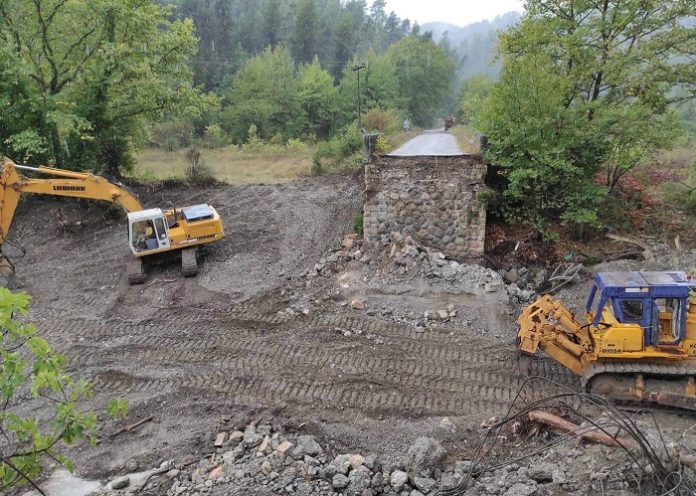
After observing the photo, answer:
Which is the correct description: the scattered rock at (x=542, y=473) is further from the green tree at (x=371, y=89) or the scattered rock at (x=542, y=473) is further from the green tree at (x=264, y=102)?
the green tree at (x=371, y=89)

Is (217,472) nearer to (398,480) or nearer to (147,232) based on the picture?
(398,480)

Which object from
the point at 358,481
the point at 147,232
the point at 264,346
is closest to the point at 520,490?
the point at 358,481

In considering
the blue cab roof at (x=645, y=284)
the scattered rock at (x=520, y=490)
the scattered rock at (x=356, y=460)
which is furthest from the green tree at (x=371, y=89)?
the scattered rock at (x=520, y=490)

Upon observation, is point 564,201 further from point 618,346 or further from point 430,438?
point 430,438

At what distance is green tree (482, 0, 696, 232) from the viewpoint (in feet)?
42.9

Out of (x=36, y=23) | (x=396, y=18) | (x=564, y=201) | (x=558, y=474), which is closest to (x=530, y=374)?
(x=558, y=474)

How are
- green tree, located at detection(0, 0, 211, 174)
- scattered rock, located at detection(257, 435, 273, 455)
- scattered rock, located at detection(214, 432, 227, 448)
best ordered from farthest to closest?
green tree, located at detection(0, 0, 211, 174) → scattered rock, located at detection(214, 432, 227, 448) → scattered rock, located at detection(257, 435, 273, 455)

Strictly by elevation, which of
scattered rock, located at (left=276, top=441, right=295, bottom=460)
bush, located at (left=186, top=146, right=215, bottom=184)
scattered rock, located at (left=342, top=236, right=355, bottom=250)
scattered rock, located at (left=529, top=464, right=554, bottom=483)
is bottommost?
scattered rock, located at (left=276, top=441, right=295, bottom=460)

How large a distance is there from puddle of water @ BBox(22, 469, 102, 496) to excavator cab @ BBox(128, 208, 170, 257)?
22.2 ft

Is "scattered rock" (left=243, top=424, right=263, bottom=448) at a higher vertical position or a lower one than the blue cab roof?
lower

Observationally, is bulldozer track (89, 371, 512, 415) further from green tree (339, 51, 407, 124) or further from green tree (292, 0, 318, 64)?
green tree (292, 0, 318, 64)

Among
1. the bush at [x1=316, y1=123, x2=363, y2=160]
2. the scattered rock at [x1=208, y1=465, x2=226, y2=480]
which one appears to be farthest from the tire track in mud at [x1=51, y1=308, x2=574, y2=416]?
the bush at [x1=316, y1=123, x2=363, y2=160]

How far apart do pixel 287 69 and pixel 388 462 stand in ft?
142

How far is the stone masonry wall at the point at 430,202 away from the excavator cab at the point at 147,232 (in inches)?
208
